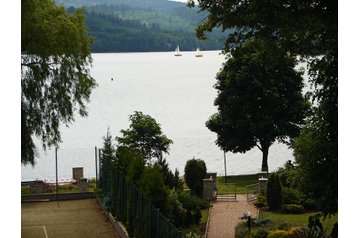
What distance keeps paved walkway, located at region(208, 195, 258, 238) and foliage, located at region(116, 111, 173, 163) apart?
739 centimetres

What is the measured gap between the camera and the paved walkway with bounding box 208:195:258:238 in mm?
27219

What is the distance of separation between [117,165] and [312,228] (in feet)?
27.8

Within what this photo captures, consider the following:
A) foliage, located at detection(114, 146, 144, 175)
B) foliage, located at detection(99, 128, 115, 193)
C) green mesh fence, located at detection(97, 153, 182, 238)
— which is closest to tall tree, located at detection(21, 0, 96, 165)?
foliage, located at detection(99, 128, 115, 193)

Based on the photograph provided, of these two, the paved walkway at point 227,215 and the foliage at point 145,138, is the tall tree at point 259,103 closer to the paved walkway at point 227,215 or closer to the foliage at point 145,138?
the foliage at point 145,138

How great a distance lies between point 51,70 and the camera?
3434cm

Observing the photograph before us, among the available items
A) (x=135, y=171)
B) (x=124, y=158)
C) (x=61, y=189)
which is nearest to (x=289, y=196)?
(x=124, y=158)

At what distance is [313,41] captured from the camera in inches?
891

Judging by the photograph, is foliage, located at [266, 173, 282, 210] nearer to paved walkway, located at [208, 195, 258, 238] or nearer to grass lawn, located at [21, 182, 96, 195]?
paved walkway, located at [208, 195, 258, 238]

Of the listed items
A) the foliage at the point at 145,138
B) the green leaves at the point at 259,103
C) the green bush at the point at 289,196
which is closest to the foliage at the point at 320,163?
the green bush at the point at 289,196

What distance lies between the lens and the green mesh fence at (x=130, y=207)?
1798 cm

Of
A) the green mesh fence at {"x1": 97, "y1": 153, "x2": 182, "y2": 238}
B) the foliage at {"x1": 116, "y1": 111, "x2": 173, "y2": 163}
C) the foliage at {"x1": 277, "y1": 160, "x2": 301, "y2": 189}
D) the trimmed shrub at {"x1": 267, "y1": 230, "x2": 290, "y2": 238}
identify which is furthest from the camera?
the foliage at {"x1": 116, "y1": 111, "x2": 173, "y2": 163}

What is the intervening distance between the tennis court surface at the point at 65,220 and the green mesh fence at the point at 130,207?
671 millimetres
